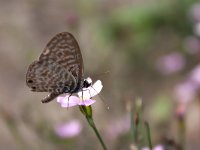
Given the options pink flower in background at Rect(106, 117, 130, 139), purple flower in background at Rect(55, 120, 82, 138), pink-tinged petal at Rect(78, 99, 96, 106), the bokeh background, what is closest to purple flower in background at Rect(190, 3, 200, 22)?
the bokeh background

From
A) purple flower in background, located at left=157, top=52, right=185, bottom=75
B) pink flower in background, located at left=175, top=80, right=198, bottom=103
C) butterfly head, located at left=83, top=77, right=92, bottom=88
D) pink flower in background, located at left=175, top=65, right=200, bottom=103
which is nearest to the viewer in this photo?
butterfly head, located at left=83, top=77, right=92, bottom=88

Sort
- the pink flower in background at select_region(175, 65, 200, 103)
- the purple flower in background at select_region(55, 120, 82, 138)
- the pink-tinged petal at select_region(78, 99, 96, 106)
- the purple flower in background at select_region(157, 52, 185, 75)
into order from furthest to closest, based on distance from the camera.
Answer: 1. the purple flower in background at select_region(157, 52, 185, 75)
2. the pink flower in background at select_region(175, 65, 200, 103)
3. the purple flower in background at select_region(55, 120, 82, 138)
4. the pink-tinged petal at select_region(78, 99, 96, 106)

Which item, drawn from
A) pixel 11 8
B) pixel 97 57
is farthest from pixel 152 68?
pixel 11 8

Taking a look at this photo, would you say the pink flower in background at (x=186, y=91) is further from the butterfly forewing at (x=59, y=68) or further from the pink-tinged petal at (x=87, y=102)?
the pink-tinged petal at (x=87, y=102)

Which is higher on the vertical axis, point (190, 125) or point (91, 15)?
point (91, 15)

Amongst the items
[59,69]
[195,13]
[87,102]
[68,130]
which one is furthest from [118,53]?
[87,102]

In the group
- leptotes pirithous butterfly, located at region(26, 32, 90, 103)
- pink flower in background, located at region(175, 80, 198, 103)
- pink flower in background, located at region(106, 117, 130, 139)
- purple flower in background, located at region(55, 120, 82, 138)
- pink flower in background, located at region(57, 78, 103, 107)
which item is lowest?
pink flower in background, located at region(175, 80, 198, 103)

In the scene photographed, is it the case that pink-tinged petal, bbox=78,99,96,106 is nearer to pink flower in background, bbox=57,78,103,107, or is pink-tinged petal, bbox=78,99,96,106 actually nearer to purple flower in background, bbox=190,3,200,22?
pink flower in background, bbox=57,78,103,107

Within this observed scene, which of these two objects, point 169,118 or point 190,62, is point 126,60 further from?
point 169,118
